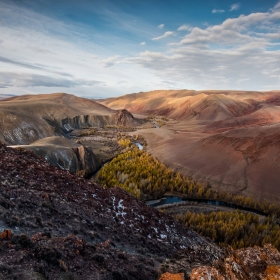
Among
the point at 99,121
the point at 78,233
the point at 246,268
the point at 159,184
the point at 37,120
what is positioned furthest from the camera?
the point at 99,121

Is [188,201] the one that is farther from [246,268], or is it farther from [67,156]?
[246,268]

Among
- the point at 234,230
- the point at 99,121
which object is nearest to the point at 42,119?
the point at 99,121

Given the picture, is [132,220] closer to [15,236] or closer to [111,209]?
[111,209]

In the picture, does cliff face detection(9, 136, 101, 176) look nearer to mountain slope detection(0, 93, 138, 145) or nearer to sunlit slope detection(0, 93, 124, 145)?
sunlit slope detection(0, 93, 124, 145)

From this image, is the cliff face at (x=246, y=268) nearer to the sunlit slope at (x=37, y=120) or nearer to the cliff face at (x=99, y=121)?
the sunlit slope at (x=37, y=120)

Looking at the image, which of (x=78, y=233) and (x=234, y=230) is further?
(x=234, y=230)


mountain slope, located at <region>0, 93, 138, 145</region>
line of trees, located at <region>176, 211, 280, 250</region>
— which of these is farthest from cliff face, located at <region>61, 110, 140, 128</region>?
line of trees, located at <region>176, 211, 280, 250</region>

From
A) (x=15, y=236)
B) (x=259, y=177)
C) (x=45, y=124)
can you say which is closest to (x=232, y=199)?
(x=259, y=177)
